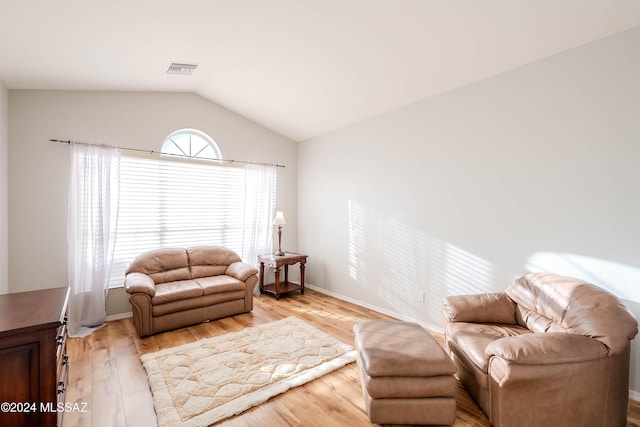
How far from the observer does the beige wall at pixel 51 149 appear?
3.30m

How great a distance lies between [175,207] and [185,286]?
1301 mm

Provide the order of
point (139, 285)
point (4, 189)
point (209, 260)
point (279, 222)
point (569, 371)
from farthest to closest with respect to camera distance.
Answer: point (279, 222) → point (209, 260) → point (139, 285) → point (4, 189) → point (569, 371)

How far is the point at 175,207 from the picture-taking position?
436 cm

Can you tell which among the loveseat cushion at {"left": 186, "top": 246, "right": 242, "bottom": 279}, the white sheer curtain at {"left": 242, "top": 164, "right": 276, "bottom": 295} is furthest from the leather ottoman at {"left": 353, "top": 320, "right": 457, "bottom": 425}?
the white sheer curtain at {"left": 242, "top": 164, "right": 276, "bottom": 295}

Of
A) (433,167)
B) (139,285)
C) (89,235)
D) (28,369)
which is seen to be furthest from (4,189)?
(433,167)

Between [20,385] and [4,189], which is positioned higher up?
[4,189]

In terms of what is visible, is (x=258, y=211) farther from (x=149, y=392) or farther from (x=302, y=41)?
(x=149, y=392)

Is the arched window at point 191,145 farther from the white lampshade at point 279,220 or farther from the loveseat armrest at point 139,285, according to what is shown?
the loveseat armrest at point 139,285

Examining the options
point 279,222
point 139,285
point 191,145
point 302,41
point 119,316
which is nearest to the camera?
point 302,41

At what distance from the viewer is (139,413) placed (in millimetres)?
2057

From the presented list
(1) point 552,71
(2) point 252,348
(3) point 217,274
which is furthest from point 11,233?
(1) point 552,71

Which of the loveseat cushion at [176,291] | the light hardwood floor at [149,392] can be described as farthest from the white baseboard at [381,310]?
the loveseat cushion at [176,291]

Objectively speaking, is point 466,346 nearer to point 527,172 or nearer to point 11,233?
point 527,172

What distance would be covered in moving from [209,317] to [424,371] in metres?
2.78
